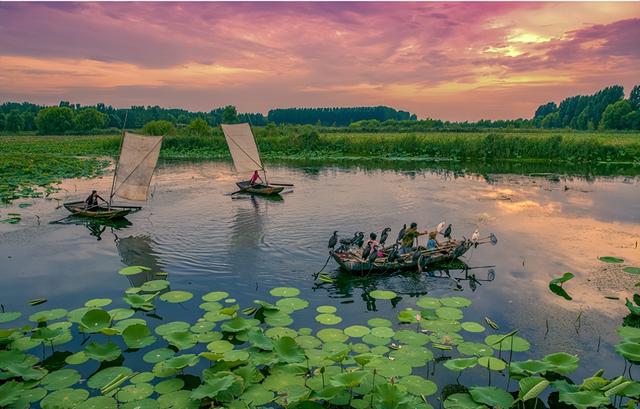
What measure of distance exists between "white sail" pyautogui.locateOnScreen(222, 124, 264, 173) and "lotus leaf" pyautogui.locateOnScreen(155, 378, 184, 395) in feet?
60.1

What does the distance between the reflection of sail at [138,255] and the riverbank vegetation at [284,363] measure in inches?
81.8

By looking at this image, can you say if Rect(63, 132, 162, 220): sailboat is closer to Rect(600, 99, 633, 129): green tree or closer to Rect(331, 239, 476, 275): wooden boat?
Rect(331, 239, 476, 275): wooden boat

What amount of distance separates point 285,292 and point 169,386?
13.8 feet

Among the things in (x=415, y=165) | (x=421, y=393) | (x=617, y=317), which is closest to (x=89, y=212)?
(x=421, y=393)

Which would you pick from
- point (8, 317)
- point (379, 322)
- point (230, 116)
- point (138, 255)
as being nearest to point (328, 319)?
point (379, 322)

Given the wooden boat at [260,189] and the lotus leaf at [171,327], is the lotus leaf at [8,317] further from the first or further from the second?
the wooden boat at [260,189]

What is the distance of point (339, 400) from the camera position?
6184 millimetres

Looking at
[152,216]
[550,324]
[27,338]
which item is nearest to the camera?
[27,338]

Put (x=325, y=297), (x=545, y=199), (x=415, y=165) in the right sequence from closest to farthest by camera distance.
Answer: (x=325, y=297) → (x=545, y=199) → (x=415, y=165)

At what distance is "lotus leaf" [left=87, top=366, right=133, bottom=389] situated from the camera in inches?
260

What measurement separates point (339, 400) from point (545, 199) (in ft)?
66.9

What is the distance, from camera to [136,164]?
700 inches

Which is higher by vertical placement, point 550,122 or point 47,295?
point 550,122

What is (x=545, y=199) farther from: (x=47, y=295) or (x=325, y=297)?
(x=47, y=295)
